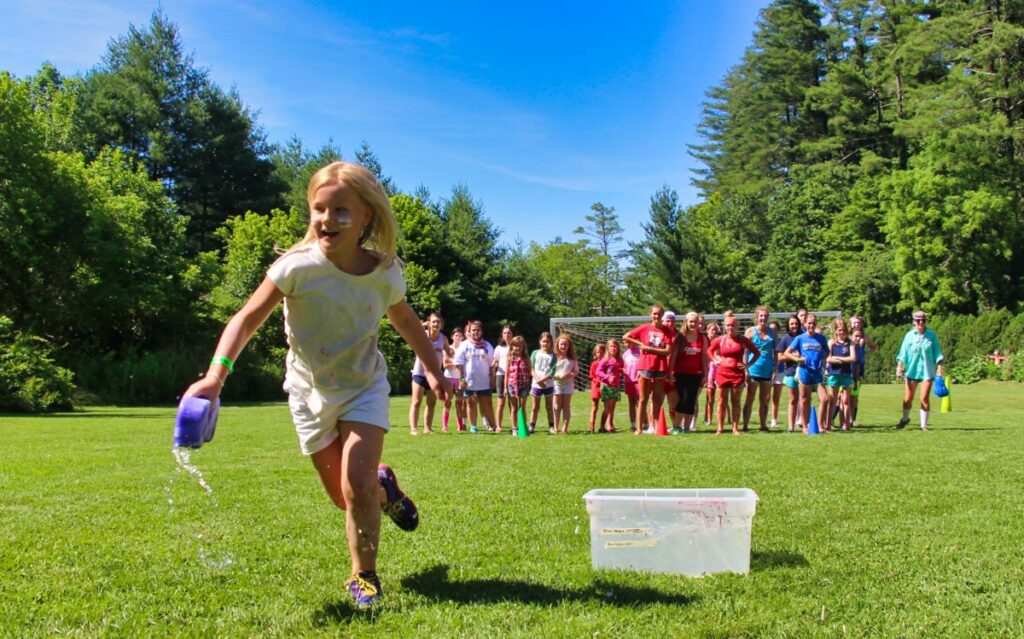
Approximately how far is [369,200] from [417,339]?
2.56ft

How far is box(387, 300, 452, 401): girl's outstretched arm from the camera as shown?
418 cm

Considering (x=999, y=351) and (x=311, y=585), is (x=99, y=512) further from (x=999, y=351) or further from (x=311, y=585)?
(x=999, y=351)

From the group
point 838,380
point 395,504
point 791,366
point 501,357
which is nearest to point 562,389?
point 501,357

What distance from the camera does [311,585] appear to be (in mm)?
3973

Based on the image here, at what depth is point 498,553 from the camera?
465 cm

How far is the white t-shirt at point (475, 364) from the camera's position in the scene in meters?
14.7

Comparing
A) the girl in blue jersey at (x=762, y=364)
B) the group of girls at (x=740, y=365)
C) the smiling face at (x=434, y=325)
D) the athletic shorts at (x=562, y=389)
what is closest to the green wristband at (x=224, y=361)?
the smiling face at (x=434, y=325)

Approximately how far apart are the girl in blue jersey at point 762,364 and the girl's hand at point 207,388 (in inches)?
449

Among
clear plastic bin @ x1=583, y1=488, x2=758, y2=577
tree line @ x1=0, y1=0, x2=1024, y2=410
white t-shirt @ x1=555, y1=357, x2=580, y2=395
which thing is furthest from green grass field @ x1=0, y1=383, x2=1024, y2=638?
tree line @ x1=0, y1=0, x2=1024, y2=410

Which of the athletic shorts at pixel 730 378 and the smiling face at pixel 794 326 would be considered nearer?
the athletic shorts at pixel 730 378

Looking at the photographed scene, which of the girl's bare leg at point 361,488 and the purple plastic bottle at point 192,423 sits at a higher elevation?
the purple plastic bottle at point 192,423

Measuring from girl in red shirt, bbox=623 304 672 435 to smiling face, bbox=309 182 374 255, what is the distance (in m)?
9.43

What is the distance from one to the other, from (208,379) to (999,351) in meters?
40.3

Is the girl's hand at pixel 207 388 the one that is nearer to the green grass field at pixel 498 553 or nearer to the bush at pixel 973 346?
the green grass field at pixel 498 553
